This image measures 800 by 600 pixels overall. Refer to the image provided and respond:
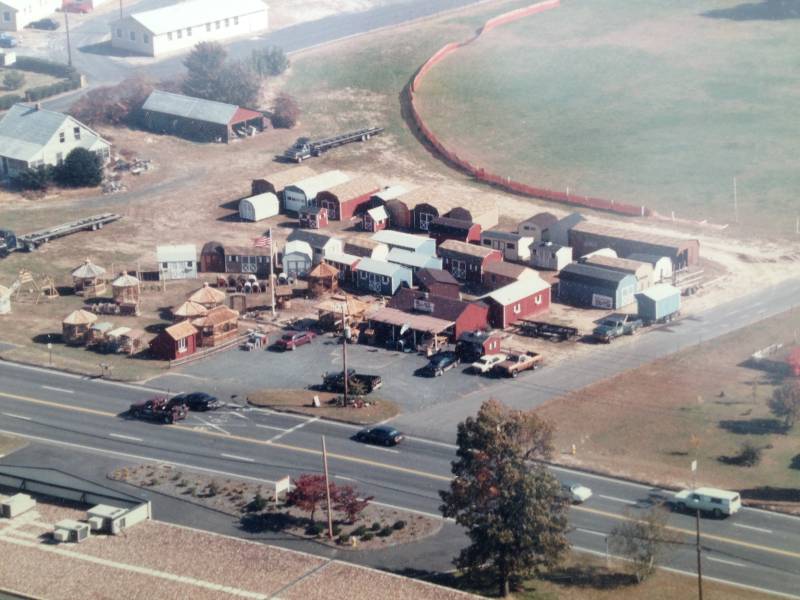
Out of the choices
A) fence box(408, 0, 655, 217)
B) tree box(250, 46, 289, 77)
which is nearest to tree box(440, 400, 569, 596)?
fence box(408, 0, 655, 217)

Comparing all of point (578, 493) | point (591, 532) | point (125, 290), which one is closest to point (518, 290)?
point (125, 290)

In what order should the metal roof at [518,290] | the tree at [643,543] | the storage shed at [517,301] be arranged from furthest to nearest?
the metal roof at [518,290], the storage shed at [517,301], the tree at [643,543]

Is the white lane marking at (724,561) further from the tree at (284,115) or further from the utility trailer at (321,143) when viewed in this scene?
the tree at (284,115)

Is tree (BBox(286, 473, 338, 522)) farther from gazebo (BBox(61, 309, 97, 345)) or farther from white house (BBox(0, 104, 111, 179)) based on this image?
white house (BBox(0, 104, 111, 179))

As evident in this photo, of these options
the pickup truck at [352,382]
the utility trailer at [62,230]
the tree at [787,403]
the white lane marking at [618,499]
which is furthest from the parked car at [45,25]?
the white lane marking at [618,499]

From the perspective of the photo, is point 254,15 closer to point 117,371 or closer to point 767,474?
point 117,371

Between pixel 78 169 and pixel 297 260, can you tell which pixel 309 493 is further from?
pixel 78 169
